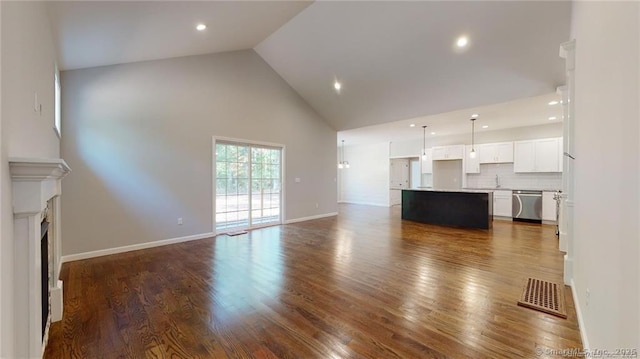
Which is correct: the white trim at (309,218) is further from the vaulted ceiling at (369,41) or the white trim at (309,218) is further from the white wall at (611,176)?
the white wall at (611,176)

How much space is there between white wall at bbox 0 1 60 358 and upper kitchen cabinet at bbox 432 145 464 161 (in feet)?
29.7

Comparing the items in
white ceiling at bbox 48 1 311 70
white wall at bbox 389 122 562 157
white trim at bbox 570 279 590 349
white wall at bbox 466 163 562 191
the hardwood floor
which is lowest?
the hardwood floor

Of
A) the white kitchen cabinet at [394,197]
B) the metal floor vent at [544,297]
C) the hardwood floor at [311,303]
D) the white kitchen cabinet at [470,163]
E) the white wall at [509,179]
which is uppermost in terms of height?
the white kitchen cabinet at [470,163]

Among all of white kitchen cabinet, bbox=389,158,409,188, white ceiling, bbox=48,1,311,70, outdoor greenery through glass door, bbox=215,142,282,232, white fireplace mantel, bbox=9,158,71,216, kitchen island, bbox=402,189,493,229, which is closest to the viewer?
white fireplace mantel, bbox=9,158,71,216

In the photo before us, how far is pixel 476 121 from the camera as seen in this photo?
6812 millimetres

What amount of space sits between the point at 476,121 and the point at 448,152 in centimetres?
192

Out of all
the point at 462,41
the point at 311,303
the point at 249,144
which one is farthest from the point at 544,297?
the point at 249,144

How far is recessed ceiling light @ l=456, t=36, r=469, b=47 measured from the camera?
157 inches

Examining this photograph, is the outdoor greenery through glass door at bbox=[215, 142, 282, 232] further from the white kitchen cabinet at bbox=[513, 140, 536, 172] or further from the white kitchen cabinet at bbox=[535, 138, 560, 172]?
the white kitchen cabinet at bbox=[535, 138, 560, 172]

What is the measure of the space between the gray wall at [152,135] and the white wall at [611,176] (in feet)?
17.6

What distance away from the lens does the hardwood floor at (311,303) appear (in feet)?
6.32

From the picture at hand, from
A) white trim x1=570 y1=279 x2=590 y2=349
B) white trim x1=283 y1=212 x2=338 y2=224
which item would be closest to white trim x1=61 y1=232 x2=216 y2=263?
white trim x1=283 y1=212 x2=338 y2=224

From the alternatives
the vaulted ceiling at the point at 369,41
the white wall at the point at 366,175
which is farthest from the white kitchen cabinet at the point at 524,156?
the white wall at the point at 366,175

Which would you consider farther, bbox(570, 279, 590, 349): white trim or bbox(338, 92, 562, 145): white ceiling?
bbox(338, 92, 562, 145): white ceiling
